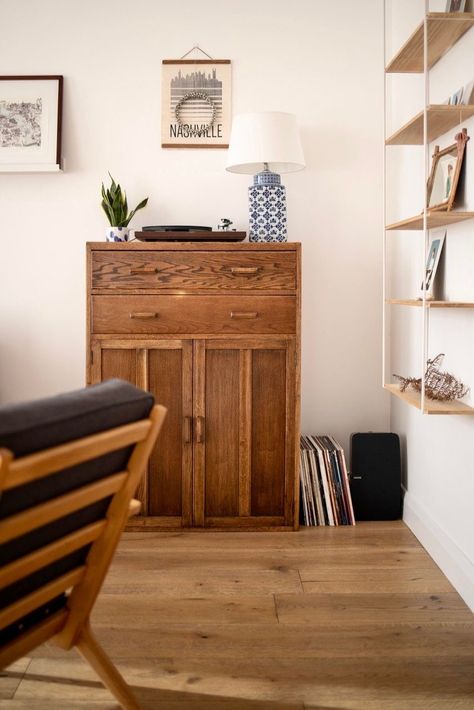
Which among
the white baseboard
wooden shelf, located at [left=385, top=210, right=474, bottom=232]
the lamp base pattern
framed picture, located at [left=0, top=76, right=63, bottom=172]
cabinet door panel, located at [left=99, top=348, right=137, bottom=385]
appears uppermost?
framed picture, located at [left=0, top=76, right=63, bottom=172]

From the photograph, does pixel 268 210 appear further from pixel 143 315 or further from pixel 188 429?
pixel 188 429

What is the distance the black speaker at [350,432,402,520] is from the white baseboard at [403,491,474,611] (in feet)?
0.24

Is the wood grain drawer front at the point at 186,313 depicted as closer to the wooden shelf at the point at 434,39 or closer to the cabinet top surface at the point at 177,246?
the cabinet top surface at the point at 177,246

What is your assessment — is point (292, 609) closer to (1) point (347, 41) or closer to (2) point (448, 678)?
(2) point (448, 678)

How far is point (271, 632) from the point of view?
2256 millimetres

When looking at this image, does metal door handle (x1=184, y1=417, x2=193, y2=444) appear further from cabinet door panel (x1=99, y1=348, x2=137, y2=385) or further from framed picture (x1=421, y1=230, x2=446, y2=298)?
framed picture (x1=421, y1=230, x2=446, y2=298)

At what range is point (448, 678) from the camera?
199 centimetres

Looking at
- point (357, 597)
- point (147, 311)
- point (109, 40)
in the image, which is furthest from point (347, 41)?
point (357, 597)

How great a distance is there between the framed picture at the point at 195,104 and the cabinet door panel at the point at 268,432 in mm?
1119

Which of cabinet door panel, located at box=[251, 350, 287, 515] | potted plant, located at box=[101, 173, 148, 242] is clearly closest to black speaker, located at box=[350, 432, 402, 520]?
cabinet door panel, located at box=[251, 350, 287, 515]

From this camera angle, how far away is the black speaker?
11.0ft

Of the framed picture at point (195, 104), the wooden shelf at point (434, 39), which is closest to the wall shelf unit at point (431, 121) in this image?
the wooden shelf at point (434, 39)

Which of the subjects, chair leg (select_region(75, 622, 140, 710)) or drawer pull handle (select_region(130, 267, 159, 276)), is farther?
drawer pull handle (select_region(130, 267, 159, 276))

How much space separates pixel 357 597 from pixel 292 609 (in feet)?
0.80
